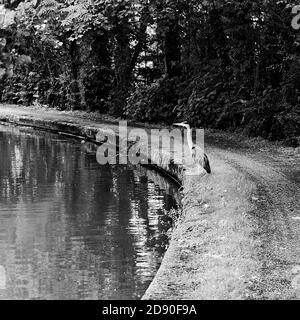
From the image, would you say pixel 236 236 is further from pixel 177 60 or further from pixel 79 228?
pixel 177 60

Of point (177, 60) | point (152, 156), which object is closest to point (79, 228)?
point (152, 156)

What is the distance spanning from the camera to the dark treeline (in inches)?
669

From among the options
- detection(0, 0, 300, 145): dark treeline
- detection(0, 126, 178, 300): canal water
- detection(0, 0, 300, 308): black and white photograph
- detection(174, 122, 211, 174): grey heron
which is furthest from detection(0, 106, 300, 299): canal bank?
detection(0, 0, 300, 145): dark treeline

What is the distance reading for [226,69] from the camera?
66.4ft

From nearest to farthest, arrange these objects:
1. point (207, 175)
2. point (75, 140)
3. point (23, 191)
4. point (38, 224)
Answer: point (38, 224), point (207, 175), point (23, 191), point (75, 140)

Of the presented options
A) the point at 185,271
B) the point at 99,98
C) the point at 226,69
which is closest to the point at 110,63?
the point at 99,98

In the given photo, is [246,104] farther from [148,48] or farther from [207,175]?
[148,48]

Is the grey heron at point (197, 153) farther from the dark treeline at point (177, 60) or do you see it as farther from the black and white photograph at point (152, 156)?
the dark treeline at point (177, 60)

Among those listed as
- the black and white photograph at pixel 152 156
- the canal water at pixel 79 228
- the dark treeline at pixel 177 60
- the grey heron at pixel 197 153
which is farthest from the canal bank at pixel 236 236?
the dark treeline at pixel 177 60

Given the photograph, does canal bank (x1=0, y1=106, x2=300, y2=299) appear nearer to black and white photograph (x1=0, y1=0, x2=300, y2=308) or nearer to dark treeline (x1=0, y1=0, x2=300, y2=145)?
black and white photograph (x1=0, y1=0, x2=300, y2=308)

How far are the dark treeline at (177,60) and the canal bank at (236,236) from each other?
3.69m

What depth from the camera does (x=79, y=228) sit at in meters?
10.1

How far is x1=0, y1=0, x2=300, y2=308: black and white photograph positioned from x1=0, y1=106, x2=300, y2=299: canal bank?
0.09 feet

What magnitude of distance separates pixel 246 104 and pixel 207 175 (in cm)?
619
